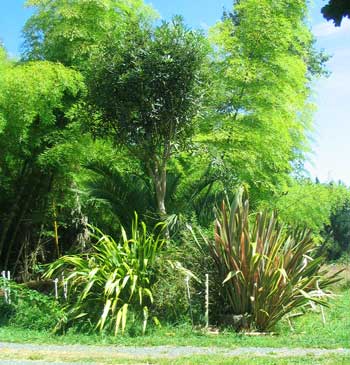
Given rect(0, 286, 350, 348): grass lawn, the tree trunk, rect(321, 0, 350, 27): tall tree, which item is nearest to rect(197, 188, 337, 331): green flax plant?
rect(0, 286, 350, 348): grass lawn

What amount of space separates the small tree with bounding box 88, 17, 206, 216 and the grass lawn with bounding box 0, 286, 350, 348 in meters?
3.04

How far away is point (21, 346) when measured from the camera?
8.34 meters

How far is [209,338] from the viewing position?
28.8ft

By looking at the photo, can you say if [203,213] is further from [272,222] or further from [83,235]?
[83,235]

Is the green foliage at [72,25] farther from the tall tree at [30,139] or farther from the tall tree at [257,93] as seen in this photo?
the tall tree at [257,93]

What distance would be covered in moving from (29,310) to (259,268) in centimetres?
401

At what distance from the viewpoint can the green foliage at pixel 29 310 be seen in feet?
32.0

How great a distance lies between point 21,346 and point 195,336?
8.40 feet

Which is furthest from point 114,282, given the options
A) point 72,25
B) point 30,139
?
point 72,25

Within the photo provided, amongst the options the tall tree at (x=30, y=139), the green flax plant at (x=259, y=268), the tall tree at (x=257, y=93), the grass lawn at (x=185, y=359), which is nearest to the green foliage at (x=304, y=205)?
the tall tree at (x=257, y=93)

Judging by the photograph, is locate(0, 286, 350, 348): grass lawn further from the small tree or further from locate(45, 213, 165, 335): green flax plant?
the small tree

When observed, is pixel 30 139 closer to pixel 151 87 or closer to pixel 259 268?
pixel 151 87

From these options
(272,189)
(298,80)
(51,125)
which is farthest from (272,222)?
(51,125)

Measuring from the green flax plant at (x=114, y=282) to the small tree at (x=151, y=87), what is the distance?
146 cm
